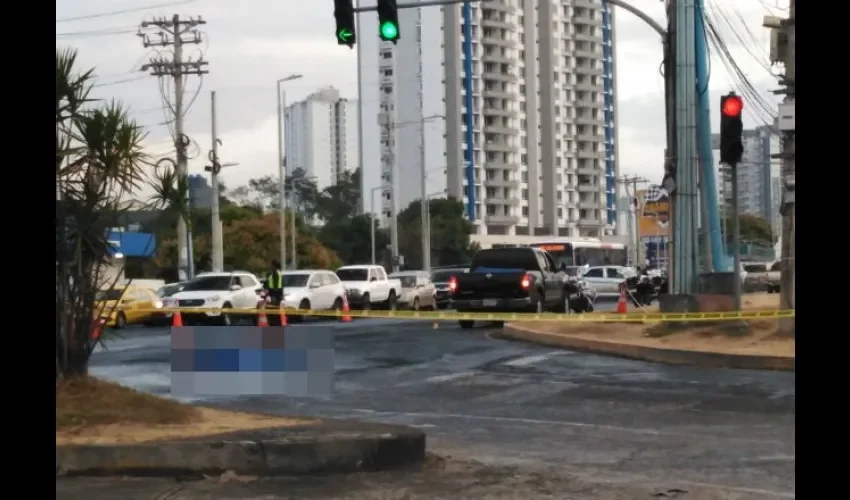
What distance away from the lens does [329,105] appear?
159375mm

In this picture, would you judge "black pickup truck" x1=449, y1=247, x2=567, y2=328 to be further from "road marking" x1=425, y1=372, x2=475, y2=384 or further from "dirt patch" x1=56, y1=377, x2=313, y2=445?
"dirt patch" x1=56, y1=377, x2=313, y2=445

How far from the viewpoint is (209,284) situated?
1378 inches

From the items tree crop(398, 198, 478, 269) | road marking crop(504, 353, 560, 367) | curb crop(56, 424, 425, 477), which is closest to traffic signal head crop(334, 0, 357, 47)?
road marking crop(504, 353, 560, 367)

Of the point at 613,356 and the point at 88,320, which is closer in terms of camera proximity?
the point at 88,320

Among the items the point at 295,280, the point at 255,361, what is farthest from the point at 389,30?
the point at 295,280

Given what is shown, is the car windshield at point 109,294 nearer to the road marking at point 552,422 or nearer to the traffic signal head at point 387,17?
the road marking at point 552,422

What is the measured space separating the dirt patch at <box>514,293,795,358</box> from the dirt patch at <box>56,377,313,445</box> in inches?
400

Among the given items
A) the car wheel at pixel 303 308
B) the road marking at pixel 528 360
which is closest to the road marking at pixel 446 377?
the road marking at pixel 528 360

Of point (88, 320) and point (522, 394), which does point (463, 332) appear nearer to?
point (522, 394)
